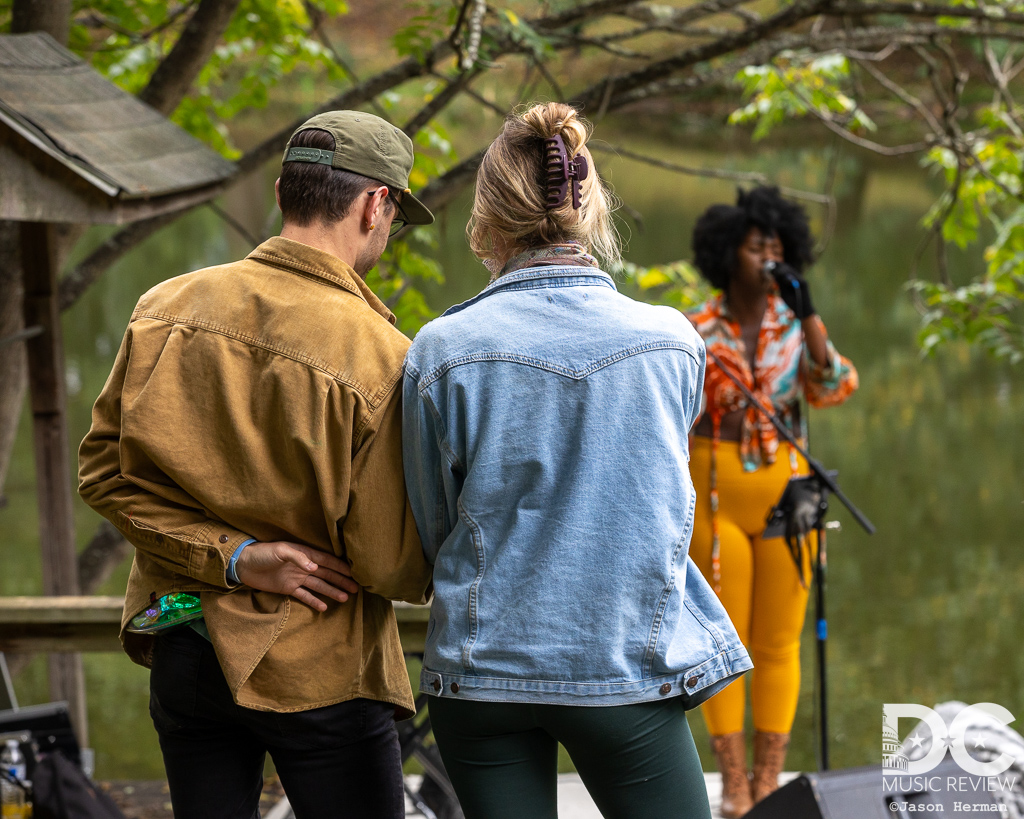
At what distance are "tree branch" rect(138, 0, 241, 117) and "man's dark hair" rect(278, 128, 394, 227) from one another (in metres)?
2.21

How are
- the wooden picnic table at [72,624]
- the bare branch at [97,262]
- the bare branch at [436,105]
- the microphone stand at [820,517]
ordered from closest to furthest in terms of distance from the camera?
the wooden picnic table at [72,624]
the microphone stand at [820,517]
the bare branch at [436,105]
the bare branch at [97,262]

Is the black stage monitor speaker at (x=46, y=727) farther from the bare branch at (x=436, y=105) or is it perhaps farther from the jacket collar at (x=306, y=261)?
the bare branch at (x=436, y=105)

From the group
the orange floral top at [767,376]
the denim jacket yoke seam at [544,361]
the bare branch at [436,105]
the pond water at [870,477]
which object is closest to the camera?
the denim jacket yoke seam at [544,361]

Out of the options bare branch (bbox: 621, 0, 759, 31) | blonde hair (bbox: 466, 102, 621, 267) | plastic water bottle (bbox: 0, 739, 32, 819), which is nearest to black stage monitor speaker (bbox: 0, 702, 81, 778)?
plastic water bottle (bbox: 0, 739, 32, 819)

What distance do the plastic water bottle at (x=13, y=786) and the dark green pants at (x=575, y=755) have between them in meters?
1.38

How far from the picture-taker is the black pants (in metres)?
1.36

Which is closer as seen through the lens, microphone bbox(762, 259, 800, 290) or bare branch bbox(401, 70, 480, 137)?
microphone bbox(762, 259, 800, 290)

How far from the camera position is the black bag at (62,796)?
2.13 metres

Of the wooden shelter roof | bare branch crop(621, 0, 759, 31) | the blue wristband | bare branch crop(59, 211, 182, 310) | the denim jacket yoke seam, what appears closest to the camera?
the denim jacket yoke seam

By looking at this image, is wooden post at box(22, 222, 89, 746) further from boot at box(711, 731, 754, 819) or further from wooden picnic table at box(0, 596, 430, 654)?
boot at box(711, 731, 754, 819)

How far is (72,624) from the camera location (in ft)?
7.04

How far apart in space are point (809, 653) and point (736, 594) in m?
4.77

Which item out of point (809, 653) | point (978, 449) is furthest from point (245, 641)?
point (978, 449)

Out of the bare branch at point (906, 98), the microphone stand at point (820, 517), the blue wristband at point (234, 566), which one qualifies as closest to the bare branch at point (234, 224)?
the microphone stand at point (820, 517)
